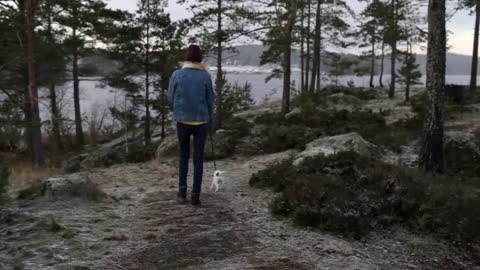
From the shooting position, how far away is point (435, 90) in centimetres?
779

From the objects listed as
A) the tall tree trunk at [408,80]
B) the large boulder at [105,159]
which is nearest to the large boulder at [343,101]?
the tall tree trunk at [408,80]

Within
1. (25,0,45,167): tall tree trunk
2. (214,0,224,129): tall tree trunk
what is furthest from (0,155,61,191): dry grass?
(214,0,224,129): tall tree trunk

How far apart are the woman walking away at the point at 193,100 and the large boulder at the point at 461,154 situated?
18.0ft

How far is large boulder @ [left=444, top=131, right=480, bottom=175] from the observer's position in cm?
878

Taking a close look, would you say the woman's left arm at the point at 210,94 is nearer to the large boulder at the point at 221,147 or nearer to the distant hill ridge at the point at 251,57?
the large boulder at the point at 221,147

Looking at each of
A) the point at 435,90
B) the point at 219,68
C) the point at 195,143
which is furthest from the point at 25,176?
the point at 219,68

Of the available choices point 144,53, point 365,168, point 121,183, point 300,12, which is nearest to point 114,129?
point 144,53

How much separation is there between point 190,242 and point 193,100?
7.03ft

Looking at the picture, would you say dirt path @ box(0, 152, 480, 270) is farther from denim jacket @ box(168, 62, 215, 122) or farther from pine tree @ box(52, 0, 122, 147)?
pine tree @ box(52, 0, 122, 147)

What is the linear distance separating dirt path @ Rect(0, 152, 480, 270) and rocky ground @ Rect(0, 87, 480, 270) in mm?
10

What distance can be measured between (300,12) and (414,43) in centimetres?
1076

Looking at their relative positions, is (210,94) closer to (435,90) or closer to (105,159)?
(435,90)

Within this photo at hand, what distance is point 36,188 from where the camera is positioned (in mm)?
7090

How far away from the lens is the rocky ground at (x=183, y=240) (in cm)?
434
